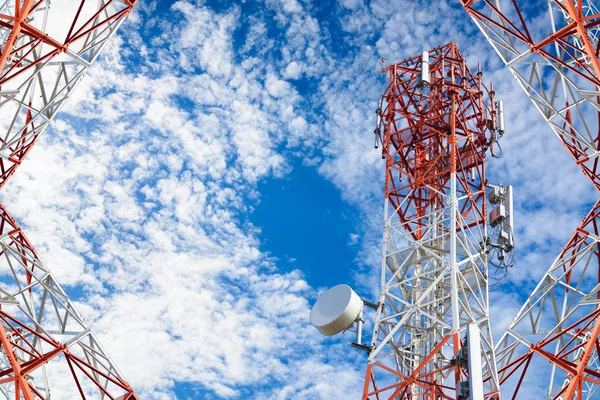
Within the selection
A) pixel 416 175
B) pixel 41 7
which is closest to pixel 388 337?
pixel 416 175

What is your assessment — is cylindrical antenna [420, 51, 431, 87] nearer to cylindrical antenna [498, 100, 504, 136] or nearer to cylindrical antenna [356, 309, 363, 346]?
cylindrical antenna [498, 100, 504, 136]

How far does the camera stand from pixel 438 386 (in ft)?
82.1

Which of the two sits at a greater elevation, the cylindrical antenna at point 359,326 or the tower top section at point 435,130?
the tower top section at point 435,130

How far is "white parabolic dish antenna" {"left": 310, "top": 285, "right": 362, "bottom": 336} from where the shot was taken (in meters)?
27.1

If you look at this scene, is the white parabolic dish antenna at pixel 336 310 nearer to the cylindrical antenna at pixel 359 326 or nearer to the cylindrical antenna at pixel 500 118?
the cylindrical antenna at pixel 359 326

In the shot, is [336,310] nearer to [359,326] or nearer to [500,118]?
[359,326]

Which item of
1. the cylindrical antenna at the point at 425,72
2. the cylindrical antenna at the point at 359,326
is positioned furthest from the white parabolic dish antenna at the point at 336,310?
the cylindrical antenna at the point at 425,72

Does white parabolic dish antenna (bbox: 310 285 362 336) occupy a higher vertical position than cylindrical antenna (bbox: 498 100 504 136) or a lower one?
lower

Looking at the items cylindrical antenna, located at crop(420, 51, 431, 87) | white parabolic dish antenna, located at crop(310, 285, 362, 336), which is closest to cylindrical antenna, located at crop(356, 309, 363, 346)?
white parabolic dish antenna, located at crop(310, 285, 362, 336)

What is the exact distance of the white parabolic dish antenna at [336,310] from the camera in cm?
2711

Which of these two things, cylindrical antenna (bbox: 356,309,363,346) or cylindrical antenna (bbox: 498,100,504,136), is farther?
cylindrical antenna (bbox: 498,100,504,136)

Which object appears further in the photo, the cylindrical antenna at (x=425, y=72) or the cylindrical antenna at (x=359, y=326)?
the cylindrical antenna at (x=425, y=72)

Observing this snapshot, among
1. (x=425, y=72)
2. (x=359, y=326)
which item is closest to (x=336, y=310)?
(x=359, y=326)

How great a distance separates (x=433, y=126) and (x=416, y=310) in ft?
31.2
